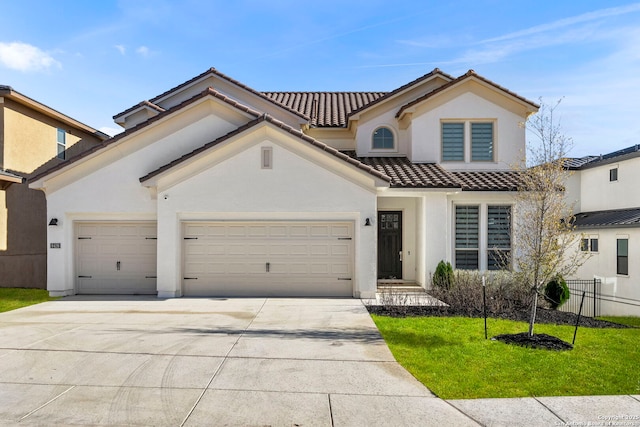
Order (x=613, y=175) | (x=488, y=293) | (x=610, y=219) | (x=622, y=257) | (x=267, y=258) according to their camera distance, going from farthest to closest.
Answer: (x=613, y=175) < (x=610, y=219) < (x=622, y=257) < (x=267, y=258) < (x=488, y=293)

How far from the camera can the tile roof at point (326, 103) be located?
18031 mm

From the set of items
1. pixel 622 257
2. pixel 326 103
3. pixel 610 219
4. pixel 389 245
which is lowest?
pixel 622 257

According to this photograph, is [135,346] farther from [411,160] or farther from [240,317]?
[411,160]

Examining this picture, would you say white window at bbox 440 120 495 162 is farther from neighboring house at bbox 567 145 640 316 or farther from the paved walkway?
the paved walkway

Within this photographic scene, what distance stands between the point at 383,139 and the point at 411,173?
2881mm

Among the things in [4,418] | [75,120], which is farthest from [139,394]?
[75,120]

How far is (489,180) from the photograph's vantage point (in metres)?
14.7

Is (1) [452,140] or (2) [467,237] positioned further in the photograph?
(1) [452,140]

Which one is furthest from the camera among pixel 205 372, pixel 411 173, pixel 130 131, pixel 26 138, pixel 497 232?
pixel 26 138

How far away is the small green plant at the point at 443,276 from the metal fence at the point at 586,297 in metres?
5.77

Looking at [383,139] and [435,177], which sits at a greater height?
[383,139]

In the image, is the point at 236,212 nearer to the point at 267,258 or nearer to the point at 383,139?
the point at 267,258

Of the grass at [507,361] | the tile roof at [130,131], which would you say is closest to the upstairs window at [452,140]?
the tile roof at [130,131]

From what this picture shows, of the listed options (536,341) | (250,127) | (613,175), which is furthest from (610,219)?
(250,127)
